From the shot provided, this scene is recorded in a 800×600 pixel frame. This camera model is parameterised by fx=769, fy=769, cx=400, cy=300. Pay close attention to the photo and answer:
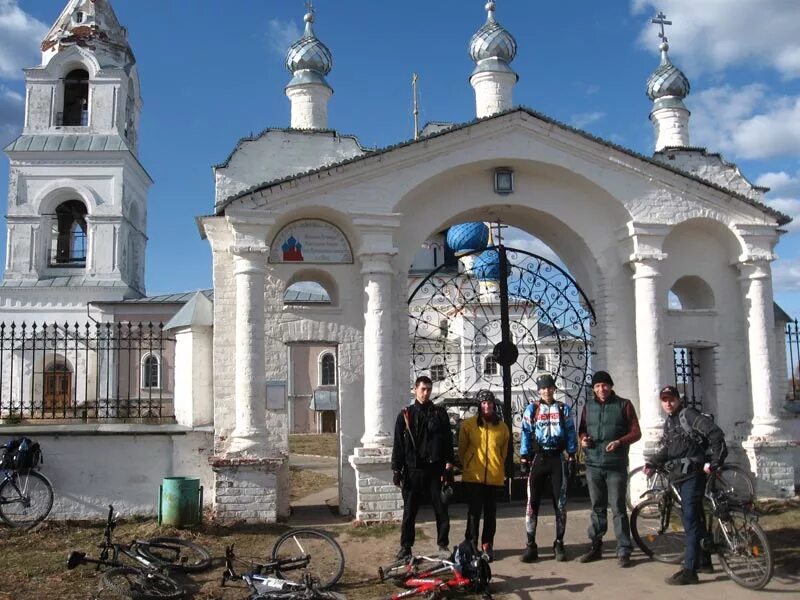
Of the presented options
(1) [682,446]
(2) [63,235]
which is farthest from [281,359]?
(2) [63,235]

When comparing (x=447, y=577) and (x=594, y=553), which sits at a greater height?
(x=447, y=577)

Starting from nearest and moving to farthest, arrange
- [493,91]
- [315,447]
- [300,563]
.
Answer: [300,563], [493,91], [315,447]

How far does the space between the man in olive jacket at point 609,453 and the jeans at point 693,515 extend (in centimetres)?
69

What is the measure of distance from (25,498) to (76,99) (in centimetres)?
2607

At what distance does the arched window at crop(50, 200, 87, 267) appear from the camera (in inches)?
1189

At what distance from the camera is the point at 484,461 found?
743 cm

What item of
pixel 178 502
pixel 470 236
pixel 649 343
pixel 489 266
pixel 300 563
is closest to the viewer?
pixel 300 563

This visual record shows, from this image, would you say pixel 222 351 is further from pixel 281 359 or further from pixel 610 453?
pixel 610 453

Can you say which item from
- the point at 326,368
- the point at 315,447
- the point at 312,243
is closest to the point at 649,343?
the point at 312,243

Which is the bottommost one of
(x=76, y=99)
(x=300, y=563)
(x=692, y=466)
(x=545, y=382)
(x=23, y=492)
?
(x=300, y=563)

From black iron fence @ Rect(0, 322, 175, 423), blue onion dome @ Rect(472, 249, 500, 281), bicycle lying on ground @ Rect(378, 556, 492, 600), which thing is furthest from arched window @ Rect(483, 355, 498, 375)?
black iron fence @ Rect(0, 322, 175, 423)

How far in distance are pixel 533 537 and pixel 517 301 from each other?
5167mm

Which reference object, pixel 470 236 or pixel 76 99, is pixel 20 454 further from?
pixel 76 99

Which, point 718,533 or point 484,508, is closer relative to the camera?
point 718,533
